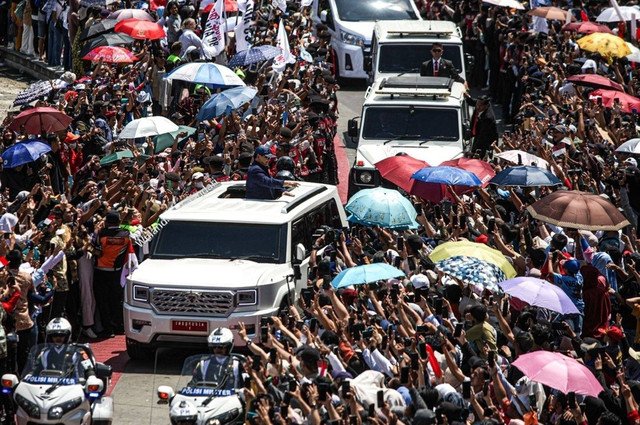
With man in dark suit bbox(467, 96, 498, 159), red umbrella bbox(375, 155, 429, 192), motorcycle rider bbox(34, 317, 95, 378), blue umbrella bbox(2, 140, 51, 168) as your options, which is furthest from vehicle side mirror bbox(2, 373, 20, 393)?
man in dark suit bbox(467, 96, 498, 159)

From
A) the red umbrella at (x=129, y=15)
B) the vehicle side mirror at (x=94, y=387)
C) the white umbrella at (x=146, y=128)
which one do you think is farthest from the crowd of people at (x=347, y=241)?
the vehicle side mirror at (x=94, y=387)

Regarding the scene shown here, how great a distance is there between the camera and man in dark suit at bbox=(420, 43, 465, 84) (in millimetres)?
23156

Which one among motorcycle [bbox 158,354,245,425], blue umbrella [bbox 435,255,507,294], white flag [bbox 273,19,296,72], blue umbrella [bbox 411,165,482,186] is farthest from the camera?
white flag [bbox 273,19,296,72]

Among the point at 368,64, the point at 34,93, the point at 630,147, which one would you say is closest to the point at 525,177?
the point at 630,147

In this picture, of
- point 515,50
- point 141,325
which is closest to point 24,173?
point 141,325

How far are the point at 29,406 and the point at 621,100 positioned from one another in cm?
1192

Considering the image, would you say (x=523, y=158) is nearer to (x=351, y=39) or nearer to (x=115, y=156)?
(x=115, y=156)

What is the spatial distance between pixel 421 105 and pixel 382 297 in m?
7.69

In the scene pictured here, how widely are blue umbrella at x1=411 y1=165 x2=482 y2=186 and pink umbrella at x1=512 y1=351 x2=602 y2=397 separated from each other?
553cm

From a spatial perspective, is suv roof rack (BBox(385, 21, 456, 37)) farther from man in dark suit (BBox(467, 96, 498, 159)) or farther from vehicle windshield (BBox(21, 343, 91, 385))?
vehicle windshield (BBox(21, 343, 91, 385))

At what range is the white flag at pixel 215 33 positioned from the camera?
22.4 metres

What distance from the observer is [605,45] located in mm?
23422

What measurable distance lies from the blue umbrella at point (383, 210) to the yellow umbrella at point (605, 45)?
29.3 ft

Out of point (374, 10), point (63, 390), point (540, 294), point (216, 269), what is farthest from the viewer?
point (374, 10)
